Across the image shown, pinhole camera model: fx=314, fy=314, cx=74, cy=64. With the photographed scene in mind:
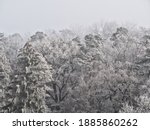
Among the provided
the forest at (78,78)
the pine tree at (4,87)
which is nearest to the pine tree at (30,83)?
the forest at (78,78)

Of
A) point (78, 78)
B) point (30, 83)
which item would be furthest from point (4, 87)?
point (78, 78)

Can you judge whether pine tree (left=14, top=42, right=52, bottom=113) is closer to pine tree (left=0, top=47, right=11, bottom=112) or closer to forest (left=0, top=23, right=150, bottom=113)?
forest (left=0, top=23, right=150, bottom=113)

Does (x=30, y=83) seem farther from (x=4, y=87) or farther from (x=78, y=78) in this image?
(x=78, y=78)

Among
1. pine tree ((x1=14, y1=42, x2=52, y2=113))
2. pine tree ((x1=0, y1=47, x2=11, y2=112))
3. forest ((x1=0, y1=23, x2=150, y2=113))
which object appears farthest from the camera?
pine tree ((x1=0, y1=47, x2=11, y2=112))

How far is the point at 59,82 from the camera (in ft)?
90.7

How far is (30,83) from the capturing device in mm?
18328

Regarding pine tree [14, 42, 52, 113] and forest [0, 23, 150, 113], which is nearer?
pine tree [14, 42, 52, 113]

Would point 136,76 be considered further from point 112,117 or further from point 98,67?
point 112,117

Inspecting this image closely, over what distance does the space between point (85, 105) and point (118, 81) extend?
307cm

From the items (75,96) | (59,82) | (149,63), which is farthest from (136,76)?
(59,82)

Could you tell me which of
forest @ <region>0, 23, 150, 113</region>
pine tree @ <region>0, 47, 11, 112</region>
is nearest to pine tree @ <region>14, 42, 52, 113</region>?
forest @ <region>0, 23, 150, 113</region>

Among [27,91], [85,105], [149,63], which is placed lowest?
[85,105]

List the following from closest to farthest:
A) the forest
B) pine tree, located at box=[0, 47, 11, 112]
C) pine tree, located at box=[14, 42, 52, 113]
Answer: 1. pine tree, located at box=[14, 42, 52, 113]
2. the forest
3. pine tree, located at box=[0, 47, 11, 112]

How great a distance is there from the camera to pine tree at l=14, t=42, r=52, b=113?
59.5ft
